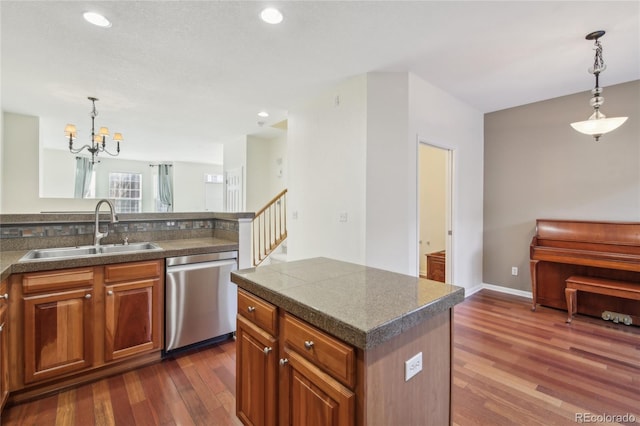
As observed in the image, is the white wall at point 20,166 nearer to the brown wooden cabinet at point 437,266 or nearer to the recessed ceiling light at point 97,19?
the recessed ceiling light at point 97,19

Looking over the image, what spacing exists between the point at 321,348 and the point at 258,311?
1.53 feet

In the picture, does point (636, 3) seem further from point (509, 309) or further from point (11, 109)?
point (11, 109)

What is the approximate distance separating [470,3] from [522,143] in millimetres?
2868

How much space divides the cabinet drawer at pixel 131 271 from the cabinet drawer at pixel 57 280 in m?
0.11

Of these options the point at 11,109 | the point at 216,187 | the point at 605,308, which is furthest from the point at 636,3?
the point at 216,187

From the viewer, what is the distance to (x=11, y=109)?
4.30 meters

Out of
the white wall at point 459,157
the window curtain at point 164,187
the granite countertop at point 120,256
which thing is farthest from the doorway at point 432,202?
the window curtain at point 164,187

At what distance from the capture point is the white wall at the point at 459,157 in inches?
128

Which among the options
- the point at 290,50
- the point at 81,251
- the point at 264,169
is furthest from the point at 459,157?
the point at 81,251

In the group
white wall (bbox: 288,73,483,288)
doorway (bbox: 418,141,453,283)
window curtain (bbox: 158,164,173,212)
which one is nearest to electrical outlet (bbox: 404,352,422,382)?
white wall (bbox: 288,73,483,288)

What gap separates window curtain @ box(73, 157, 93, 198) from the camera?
828 cm

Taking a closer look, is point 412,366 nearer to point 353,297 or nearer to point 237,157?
point 353,297

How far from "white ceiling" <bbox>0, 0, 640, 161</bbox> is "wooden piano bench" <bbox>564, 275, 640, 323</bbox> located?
210 centimetres

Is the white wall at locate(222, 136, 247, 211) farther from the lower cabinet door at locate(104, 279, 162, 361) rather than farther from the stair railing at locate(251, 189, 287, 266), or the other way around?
the lower cabinet door at locate(104, 279, 162, 361)
